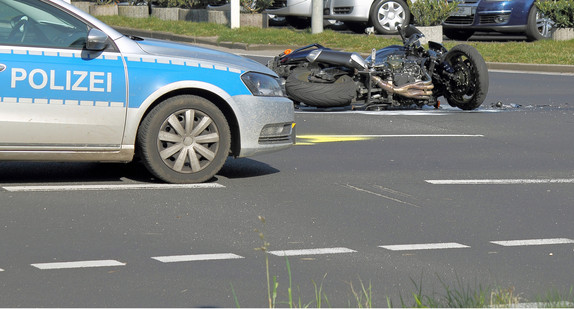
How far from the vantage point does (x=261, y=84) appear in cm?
898

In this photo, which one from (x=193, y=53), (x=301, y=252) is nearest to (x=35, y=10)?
(x=193, y=53)

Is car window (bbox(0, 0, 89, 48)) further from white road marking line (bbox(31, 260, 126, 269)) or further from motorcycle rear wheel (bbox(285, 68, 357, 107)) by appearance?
motorcycle rear wheel (bbox(285, 68, 357, 107))

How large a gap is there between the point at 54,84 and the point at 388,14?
18446 mm

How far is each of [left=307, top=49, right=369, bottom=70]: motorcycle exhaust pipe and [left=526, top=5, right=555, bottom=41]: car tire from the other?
11.9 m

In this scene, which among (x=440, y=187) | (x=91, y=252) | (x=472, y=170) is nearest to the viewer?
(x=91, y=252)

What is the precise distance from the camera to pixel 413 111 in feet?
47.3

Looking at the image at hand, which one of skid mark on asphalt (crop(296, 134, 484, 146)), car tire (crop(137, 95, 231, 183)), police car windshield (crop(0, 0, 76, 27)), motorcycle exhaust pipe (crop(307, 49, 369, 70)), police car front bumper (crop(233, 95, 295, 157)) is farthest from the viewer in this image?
motorcycle exhaust pipe (crop(307, 49, 369, 70))

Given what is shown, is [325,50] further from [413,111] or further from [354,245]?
[354,245]

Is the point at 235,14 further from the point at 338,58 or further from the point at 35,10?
the point at 35,10

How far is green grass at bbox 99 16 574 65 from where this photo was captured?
73.4 feet

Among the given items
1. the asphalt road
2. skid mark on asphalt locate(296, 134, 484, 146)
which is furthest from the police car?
skid mark on asphalt locate(296, 134, 484, 146)

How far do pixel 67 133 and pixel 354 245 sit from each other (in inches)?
102

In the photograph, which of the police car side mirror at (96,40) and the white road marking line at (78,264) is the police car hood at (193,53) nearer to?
the police car side mirror at (96,40)

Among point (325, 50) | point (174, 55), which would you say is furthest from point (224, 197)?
point (325, 50)
